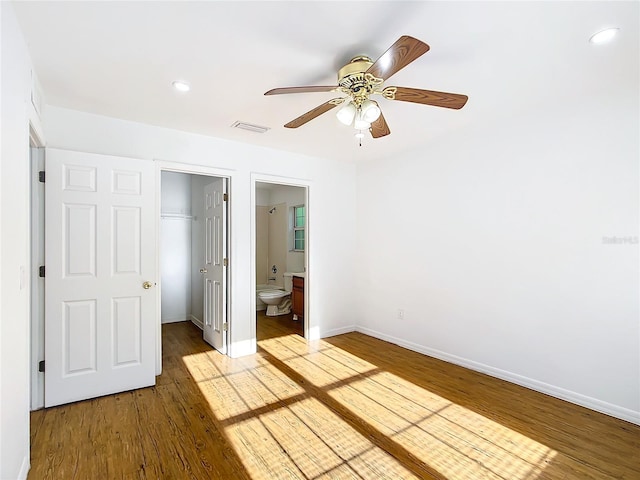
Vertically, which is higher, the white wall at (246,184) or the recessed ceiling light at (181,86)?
the recessed ceiling light at (181,86)

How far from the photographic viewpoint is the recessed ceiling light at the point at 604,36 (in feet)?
6.01

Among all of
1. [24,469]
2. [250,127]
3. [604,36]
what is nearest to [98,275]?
[24,469]

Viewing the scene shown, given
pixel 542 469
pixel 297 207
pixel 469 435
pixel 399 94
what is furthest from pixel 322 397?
pixel 297 207

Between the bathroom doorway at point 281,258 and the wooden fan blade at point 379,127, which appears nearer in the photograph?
the wooden fan blade at point 379,127

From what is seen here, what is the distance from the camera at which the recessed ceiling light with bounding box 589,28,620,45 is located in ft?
6.01

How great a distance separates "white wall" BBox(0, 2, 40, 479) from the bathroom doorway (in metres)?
3.18

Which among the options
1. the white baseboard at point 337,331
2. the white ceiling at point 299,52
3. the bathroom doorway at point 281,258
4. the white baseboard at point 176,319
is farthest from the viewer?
the bathroom doorway at point 281,258

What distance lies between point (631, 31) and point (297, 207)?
4857 millimetres

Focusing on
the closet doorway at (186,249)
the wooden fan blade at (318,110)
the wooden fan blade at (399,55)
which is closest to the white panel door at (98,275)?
the closet doorway at (186,249)

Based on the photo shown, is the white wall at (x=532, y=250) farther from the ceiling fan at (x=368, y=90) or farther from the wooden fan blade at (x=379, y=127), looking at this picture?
the ceiling fan at (x=368, y=90)

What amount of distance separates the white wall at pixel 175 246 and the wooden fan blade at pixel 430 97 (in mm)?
4125

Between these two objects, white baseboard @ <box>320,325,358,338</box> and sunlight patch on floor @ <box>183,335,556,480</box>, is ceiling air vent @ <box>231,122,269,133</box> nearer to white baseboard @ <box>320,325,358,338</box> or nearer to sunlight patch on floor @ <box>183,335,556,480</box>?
sunlight patch on floor @ <box>183,335,556,480</box>

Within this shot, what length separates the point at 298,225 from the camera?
20.3 feet

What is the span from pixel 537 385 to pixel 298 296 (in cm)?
336
